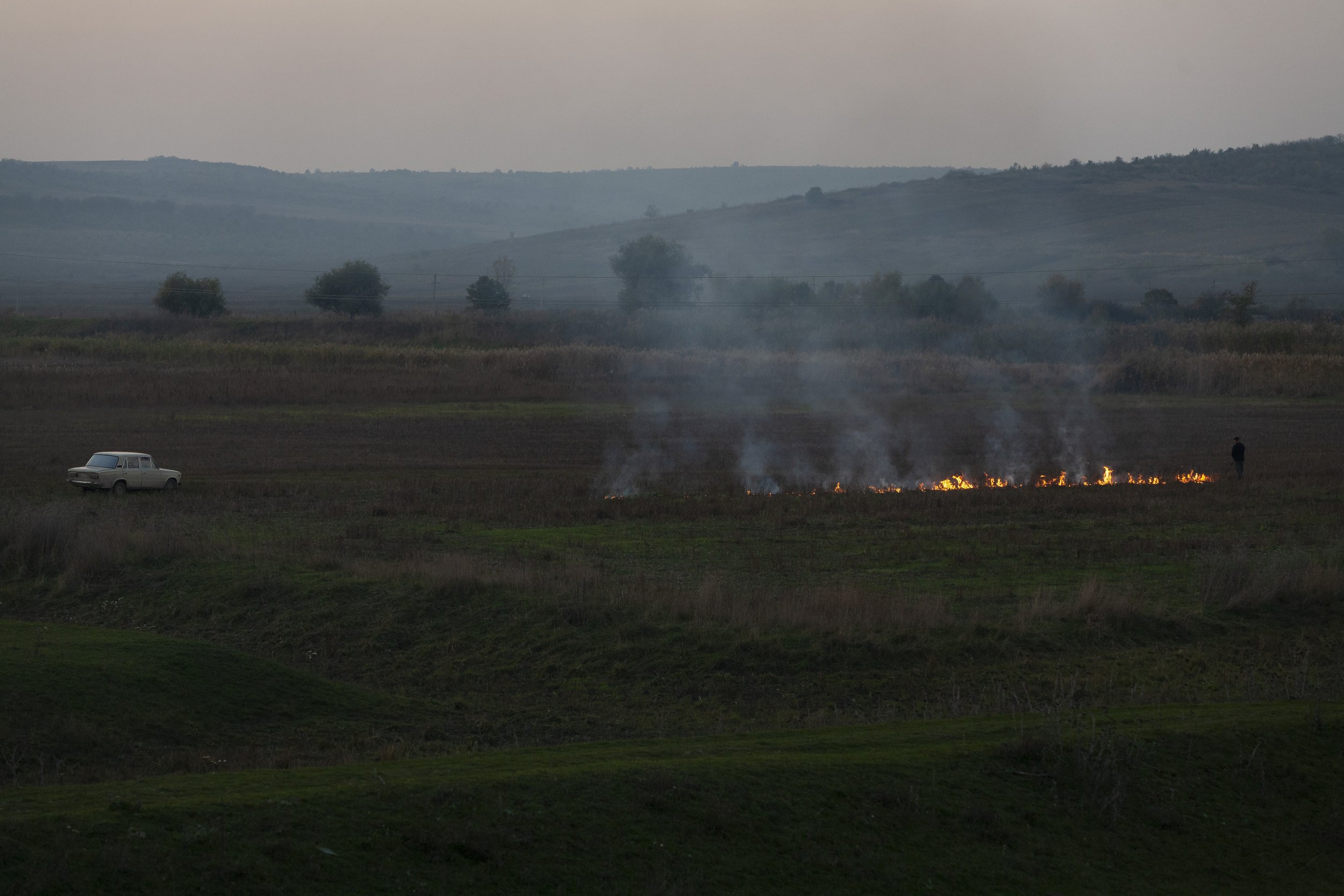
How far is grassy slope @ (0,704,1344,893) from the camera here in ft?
→ 25.1

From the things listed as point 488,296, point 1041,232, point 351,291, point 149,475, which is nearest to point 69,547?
point 149,475

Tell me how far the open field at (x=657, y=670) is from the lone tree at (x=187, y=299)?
53560mm

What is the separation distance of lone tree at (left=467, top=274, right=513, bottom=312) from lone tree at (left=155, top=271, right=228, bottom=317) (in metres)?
20.7

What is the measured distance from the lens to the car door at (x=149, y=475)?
99.0 feet

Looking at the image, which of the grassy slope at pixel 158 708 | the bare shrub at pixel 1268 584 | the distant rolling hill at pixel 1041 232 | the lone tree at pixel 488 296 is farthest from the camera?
the distant rolling hill at pixel 1041 232

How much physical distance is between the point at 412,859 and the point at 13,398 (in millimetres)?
48924

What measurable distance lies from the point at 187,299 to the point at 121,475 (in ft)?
217

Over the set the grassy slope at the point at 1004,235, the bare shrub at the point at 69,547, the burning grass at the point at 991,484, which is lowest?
the burning grass at the point at 991,484

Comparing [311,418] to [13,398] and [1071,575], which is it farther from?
[1071,575]

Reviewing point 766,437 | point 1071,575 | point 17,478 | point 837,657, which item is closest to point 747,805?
point 837,657

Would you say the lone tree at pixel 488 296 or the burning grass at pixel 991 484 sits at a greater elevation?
the lone tree at pixel 488 296

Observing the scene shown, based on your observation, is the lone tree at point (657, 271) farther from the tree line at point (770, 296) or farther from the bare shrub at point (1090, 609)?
the bare shrub at point (1090, 609)

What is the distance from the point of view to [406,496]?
2898cm

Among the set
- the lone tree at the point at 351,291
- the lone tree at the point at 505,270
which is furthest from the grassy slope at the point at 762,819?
the lone tree at the point at 505,270
